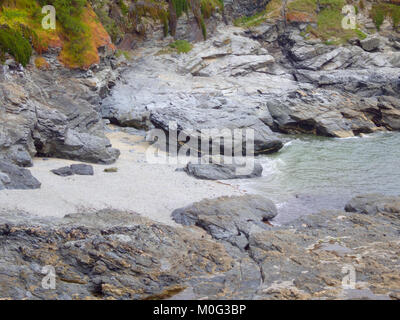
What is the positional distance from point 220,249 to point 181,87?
72.9 ft

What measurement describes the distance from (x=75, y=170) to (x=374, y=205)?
11099 mm

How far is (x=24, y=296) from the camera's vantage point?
799 centimetres

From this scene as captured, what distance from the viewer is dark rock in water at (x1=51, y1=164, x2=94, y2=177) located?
15.8 metres

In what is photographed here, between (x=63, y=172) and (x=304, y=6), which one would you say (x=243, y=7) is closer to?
(x=304, y=6)

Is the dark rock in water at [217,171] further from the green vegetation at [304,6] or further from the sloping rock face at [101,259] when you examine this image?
the green vegetation at [304,6]

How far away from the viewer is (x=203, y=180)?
1759 cm

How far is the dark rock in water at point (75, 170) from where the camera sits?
15.8 meters

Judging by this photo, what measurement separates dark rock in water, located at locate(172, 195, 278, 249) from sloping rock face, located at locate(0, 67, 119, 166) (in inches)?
279

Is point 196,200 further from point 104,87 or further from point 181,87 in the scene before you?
point 181,87

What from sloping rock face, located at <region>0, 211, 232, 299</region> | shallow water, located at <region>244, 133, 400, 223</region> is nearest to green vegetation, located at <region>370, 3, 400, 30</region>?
shallow water, located at <region>244, 133, 400, 223</region>

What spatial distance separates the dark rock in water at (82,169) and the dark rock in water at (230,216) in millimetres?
4903

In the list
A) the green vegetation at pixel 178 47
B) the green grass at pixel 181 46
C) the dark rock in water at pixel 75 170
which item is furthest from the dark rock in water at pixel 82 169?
the green grass at pixel 181 46

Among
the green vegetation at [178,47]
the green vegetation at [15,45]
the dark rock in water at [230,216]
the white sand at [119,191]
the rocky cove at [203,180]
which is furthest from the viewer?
the green vegetation at [178,47]

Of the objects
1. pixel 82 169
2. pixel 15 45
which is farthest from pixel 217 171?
pixel 15 45
